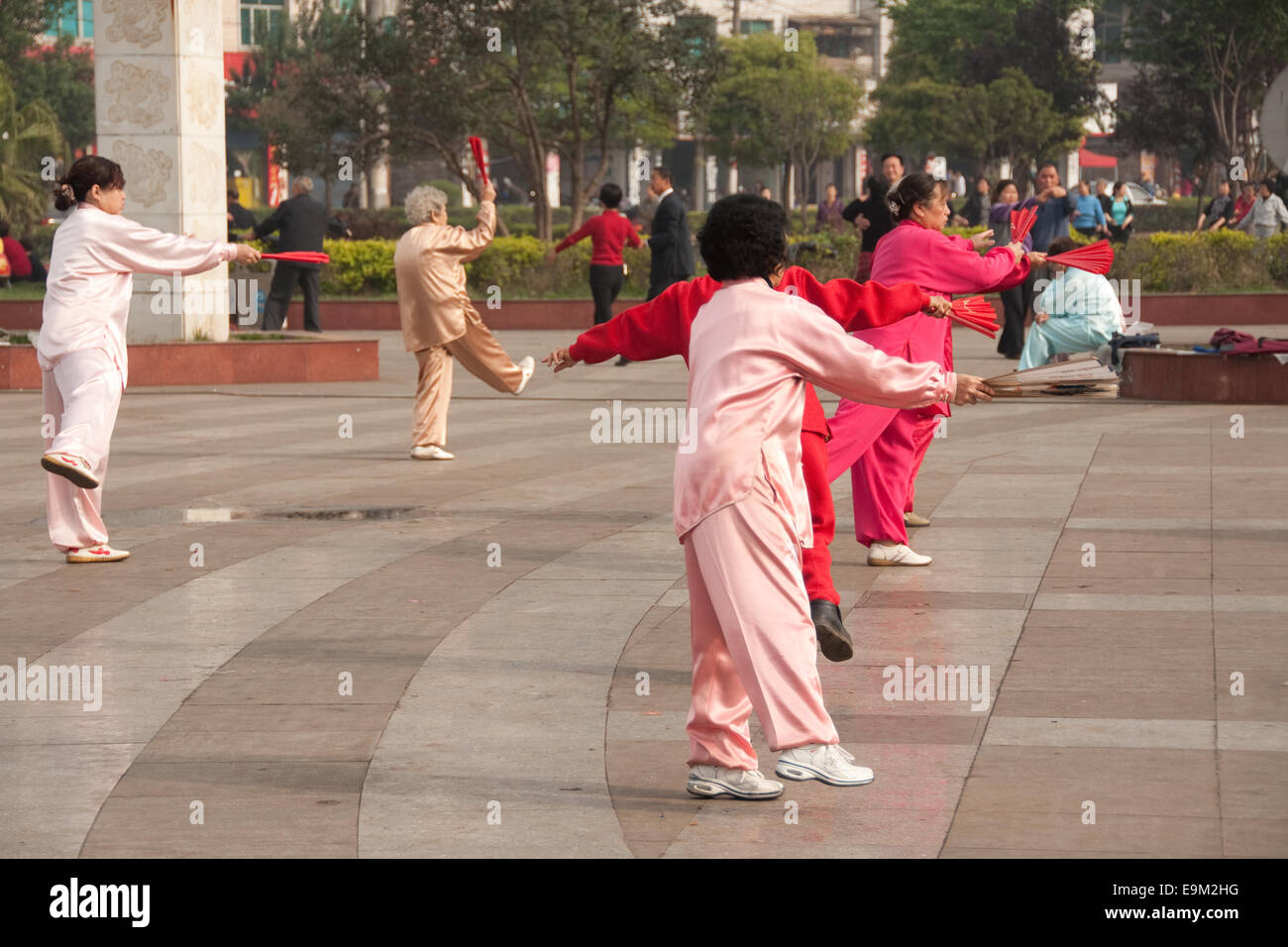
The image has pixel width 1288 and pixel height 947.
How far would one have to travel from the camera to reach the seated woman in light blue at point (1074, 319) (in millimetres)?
15961

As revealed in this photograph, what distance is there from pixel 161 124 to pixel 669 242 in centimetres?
518

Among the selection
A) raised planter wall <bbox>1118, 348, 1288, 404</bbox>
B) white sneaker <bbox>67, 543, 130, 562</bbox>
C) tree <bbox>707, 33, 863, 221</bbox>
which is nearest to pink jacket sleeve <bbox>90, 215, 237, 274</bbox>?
white sneaker <bbox>67, 543, 130, 562</bbox>

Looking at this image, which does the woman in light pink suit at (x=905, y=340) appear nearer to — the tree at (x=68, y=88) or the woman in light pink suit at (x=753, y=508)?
the woman in light pink suit at (x=753, y=508)

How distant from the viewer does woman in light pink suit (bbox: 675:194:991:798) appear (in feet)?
16.6

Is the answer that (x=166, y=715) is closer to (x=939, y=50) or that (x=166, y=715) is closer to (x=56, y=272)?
(x=56, y=272)

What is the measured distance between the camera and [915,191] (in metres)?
8.46

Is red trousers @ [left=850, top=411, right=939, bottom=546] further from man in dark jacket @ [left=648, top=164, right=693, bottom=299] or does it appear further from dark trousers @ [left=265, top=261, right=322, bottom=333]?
dark trousers @ [left=265, top=261, right=322, bottom=333]

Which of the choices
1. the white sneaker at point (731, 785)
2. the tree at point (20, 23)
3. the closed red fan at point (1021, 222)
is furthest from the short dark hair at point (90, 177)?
the tree at point (20, 23)

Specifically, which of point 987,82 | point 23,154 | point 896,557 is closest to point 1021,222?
point 896,557

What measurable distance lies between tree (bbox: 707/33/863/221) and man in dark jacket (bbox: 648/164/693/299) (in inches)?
1523

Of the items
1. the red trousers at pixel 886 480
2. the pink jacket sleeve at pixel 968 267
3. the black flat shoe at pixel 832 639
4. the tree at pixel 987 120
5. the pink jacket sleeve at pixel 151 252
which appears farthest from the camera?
the tree at pixel 987 120

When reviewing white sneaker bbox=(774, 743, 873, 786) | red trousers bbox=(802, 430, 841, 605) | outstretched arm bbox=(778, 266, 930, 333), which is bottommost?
white sneaker bbox=(774, 743, 873, 786)

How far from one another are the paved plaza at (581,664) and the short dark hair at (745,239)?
1337mm

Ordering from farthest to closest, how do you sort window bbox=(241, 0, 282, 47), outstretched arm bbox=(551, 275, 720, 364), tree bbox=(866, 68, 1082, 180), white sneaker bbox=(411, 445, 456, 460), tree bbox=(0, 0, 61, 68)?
window bbox=(241, 0, 282, 47), tree bbox=(866, 68, 1082, 180), tree bbox=(0, 0, 61, 68), white sneaker bbox=(411, 445, 456, 460), outstretched arm bbox=(551, 275, 720, 364)
